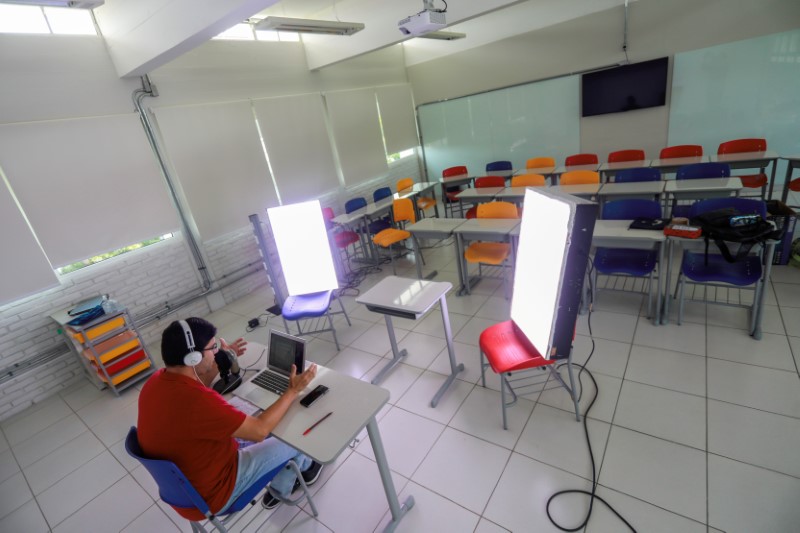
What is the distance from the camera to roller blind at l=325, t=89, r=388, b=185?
6.64 meters

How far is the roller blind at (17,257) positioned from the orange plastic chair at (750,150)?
26.3ft

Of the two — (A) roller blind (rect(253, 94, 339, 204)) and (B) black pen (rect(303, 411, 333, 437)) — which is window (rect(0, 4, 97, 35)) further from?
(B) black pen (rect(303, 411, 333, 437))

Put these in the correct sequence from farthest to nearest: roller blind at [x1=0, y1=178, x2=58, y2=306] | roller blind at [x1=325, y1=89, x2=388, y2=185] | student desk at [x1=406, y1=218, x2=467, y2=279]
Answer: roller blind at [x1=325, y1=89, x2=388, y2=185]
student desk at [x1=406, y1=218, x2=467, y2=279]
roller blind at [x1=0, y1=178, x2=58, y2=306]

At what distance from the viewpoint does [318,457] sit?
156 cm

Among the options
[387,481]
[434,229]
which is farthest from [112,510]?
[434,229]

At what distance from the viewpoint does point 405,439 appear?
2.57 metres

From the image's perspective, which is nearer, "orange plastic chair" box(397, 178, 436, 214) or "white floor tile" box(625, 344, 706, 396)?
"white floor tile" box(625, 344, 706, 396)

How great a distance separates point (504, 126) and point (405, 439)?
264 inches

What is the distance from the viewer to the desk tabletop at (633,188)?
4214mm

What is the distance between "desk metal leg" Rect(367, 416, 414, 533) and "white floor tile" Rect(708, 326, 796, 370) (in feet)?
8.39

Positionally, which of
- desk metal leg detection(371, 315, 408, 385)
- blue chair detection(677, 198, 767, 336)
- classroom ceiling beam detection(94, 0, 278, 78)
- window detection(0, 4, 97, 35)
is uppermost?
window detection(0, 4, 97, 35)

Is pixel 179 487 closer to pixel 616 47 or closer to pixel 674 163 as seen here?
pixel 674 163

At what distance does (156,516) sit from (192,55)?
496 centimetres

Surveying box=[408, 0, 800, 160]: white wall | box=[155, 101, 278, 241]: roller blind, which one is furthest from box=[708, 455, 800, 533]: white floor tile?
box=[408, 0, 800, 160]: white wall
